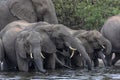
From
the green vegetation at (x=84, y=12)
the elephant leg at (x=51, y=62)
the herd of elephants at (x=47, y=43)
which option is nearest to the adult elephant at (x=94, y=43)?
the herd of elephants at (x=47, y=43)

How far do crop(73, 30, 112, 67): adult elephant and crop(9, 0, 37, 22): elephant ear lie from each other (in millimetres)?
2163

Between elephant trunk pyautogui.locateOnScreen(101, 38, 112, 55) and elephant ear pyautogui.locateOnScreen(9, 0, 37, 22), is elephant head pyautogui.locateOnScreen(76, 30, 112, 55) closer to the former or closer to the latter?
elephant trunk pyautogui.locateOnScreen(101, 38, 112, 55)

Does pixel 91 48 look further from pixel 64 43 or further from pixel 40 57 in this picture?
pixel 40 57

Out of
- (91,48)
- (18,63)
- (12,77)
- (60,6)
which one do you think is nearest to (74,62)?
(91,48)

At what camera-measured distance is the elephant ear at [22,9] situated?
21688 mm

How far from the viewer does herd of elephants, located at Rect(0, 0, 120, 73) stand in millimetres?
18453

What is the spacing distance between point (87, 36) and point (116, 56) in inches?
71.9

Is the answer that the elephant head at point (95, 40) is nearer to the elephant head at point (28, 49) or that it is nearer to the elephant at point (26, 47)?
the elephant at point (26, 47)

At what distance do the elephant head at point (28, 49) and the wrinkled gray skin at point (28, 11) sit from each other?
2.73m

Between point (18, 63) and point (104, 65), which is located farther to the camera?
point (104, 65)

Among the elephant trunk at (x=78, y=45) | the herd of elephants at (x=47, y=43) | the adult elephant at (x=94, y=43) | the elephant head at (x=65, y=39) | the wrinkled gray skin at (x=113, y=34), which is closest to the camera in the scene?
the herd of elephants at (x=47, y=43)

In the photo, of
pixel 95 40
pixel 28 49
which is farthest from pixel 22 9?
pixel 28 49

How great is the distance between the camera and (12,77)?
1692cm

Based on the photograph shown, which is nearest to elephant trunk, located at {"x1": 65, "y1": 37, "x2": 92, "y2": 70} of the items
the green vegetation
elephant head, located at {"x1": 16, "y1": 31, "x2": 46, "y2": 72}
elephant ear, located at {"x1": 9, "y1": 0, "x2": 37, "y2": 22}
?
elephant head, located at {"x1": 16, "y1": 31, "x2": 46, "y2": 72}
